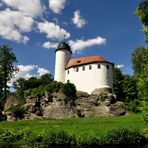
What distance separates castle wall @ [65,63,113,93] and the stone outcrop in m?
2.91

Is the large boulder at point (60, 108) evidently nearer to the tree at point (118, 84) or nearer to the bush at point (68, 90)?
the bush at point (68, 90)

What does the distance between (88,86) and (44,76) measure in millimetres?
17602

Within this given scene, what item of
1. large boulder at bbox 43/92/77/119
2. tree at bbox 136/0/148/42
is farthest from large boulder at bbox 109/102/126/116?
tree at bbox 136/0/148/42

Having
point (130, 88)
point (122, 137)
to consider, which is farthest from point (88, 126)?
point (130, 88)

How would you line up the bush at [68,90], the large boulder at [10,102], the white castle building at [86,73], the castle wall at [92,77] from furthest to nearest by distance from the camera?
the white castle building at [86,73] → the castle wall at [92,77] → the large boulder at [10,102] → the bush at [68,90]

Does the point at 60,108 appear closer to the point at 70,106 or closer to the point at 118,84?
the point at 70,106

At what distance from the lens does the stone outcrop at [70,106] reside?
56125mm

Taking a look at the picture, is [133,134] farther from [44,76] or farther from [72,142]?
[44,76]

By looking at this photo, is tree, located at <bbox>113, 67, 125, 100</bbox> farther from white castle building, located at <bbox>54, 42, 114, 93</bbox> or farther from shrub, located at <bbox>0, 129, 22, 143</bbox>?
shrub, located at <bbox>0, 129, 22, 143</bbox>

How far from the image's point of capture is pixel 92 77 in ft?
205

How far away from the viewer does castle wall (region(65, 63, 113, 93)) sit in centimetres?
6203

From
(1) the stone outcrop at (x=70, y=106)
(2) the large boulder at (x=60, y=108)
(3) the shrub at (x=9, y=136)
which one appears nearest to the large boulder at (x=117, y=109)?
(1) the stone outcrop at (x=70, y=106)

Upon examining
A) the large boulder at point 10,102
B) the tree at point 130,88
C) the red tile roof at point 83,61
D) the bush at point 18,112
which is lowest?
the bush at point 18,112

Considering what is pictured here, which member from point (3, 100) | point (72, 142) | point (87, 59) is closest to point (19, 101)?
point (3, 100)
